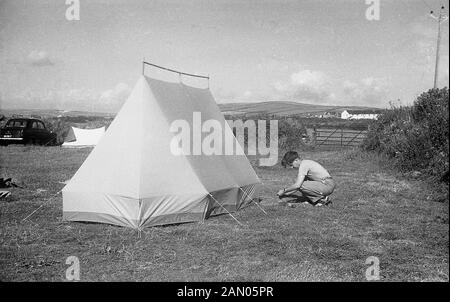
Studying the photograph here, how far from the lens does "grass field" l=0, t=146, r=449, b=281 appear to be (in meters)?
4.75

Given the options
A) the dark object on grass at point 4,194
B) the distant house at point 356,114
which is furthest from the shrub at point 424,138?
the distant house at point 356,114

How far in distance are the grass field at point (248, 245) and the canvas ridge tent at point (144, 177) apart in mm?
237

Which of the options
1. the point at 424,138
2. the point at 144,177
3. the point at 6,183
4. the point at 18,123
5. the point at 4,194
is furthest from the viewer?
the point at 18,123

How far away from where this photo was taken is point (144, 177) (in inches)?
257

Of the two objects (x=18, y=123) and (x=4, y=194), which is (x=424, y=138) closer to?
(x=4, y=194)

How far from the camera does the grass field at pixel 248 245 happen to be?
4.75 metres

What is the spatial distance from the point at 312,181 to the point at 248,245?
3033mm

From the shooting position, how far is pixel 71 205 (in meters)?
6.84

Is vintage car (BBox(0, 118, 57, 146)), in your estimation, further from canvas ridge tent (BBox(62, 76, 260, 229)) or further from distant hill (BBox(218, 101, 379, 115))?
distant hill (BBox(218, 101, 379, 115))

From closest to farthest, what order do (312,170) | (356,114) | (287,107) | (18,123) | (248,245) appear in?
1. (248,245)
2. (312,170)
3. (18,123)
4. (287,107)
5. (356,114)

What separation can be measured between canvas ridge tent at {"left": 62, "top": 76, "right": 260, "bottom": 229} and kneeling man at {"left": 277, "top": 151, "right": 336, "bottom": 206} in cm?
153

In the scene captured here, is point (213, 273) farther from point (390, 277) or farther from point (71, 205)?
point (71, 205)

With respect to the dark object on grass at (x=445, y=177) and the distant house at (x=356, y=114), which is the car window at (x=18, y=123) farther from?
the distant house at (x=356, y=114)

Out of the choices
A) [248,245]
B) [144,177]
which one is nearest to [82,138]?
[144,177]
